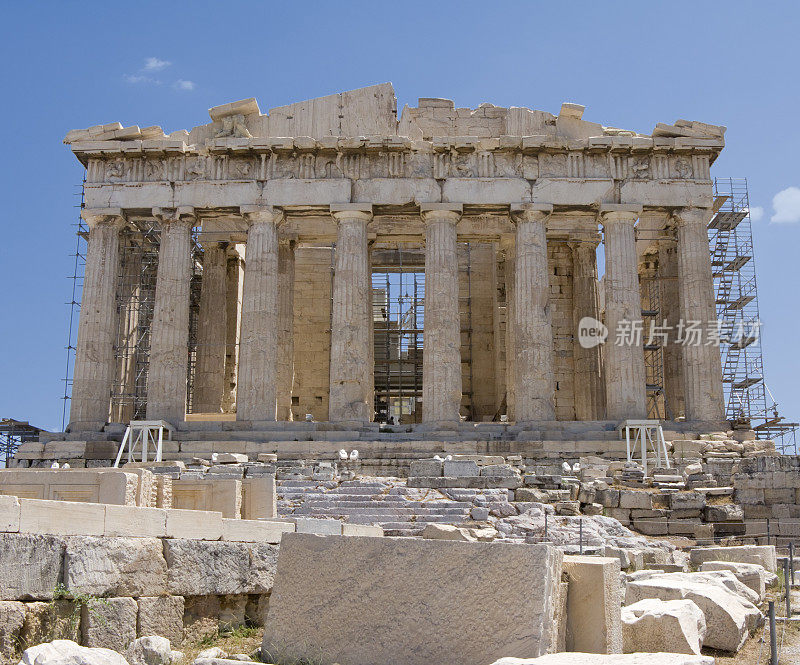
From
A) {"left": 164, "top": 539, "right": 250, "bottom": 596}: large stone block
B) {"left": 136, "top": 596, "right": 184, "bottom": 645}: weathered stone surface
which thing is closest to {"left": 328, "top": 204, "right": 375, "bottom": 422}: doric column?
{"left": 164, "top": 539, "right": 250, "bottom": 596}: large stone block

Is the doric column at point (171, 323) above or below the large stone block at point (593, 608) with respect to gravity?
above

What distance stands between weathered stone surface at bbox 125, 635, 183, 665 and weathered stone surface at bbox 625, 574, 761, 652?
4626 mm

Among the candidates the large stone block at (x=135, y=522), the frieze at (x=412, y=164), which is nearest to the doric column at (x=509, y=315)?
the frieze at (x=412, y=164)

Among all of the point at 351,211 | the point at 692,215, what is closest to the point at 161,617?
the point at 351,211

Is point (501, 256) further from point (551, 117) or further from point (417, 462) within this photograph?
point (417, 462)

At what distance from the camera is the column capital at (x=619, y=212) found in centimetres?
2992

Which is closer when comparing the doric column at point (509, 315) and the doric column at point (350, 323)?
the doric column at point (350, 323)

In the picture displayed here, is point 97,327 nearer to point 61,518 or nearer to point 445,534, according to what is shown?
point 445,534

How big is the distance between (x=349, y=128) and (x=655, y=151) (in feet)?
30.7

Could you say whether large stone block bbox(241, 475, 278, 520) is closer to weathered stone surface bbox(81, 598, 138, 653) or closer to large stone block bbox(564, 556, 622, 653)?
weathered stone surface bbox(81, 598, 138, 653)

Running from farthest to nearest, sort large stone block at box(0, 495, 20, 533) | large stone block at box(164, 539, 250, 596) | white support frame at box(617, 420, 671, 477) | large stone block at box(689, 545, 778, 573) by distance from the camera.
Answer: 1. white support frame at box(617, 420, 671, 477)
2. large stone block at box(689, 545, 778, 573)
3. large stone block at box(164, 539, 250, 596)
4. large stone block at box(0, 495, 20, 533)

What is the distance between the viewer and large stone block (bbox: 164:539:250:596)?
9.40 metres

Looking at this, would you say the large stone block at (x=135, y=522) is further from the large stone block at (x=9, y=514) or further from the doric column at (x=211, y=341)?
the doric column at (x=211, y=341)

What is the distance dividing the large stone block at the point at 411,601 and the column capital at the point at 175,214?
75.4 feet
